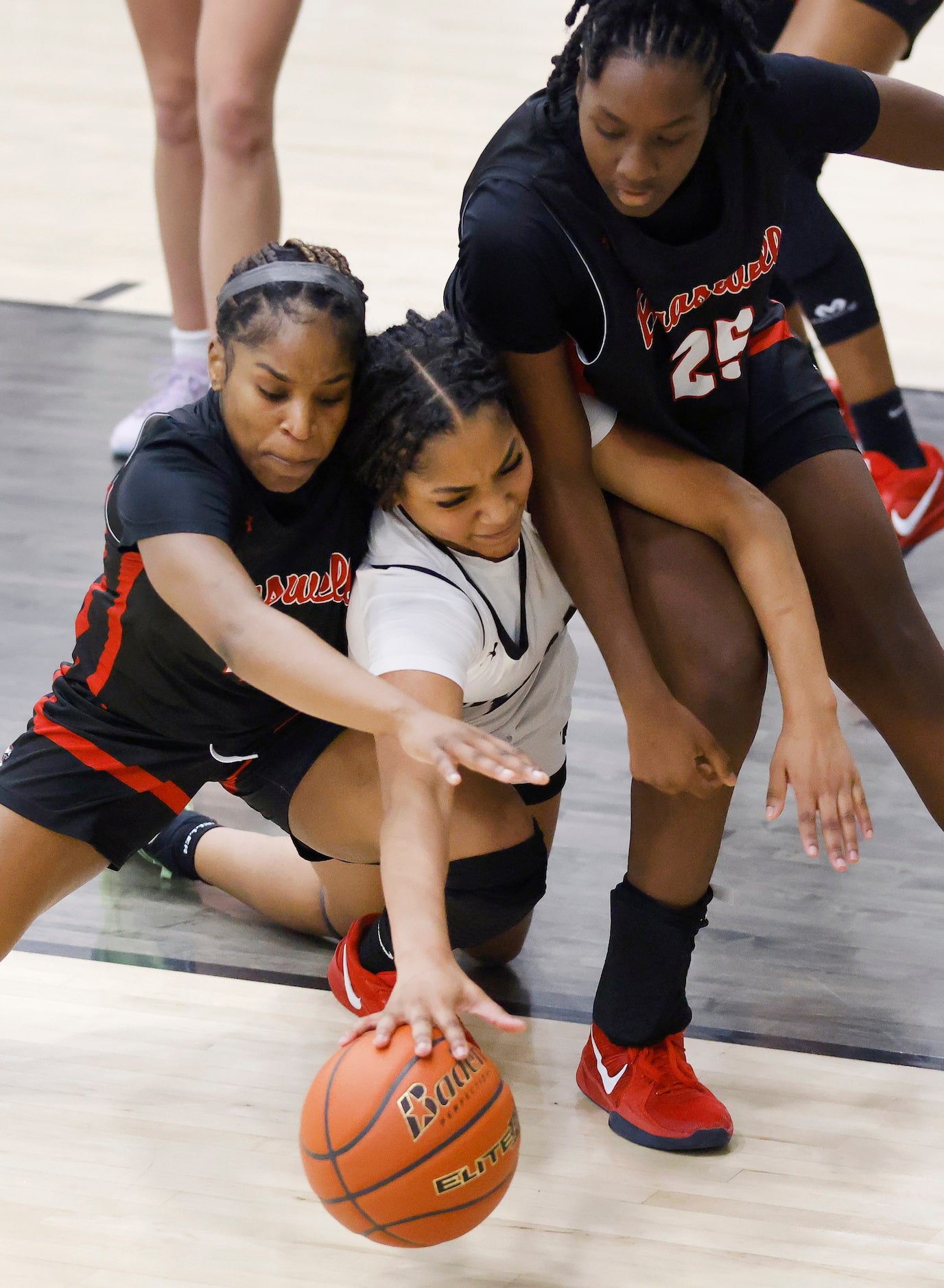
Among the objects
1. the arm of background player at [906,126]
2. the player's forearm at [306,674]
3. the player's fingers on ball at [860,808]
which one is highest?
the arm of background player at [906,126]

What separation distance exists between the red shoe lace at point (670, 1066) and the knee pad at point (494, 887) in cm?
23

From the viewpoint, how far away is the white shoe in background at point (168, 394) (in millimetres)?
3213

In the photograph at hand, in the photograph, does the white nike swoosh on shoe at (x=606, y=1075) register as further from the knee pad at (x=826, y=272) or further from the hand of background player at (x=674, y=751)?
the knee pad at (x=826, y=272)

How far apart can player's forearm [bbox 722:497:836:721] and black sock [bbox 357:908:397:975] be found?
0.53m

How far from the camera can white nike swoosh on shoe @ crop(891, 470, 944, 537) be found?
3061 millimetres

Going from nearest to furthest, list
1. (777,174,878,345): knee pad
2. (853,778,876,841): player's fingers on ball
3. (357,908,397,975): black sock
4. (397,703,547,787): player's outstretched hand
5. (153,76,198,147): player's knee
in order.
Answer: (397,703,547,787): player's outstretched hand
(853,778,876,841): player's fingers on ball
(357,908,397,975): black sock
(777,174,878,345): knee pad
(153,76,198,147): player's knee

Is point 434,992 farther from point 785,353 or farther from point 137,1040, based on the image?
point 785,353

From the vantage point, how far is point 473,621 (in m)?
1.62

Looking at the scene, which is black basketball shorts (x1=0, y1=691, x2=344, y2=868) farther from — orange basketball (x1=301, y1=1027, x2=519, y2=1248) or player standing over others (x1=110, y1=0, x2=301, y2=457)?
player standing over others (x1=110, y1=0, x2=301, y2=457)

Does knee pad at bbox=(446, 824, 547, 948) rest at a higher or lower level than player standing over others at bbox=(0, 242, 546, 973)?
lower

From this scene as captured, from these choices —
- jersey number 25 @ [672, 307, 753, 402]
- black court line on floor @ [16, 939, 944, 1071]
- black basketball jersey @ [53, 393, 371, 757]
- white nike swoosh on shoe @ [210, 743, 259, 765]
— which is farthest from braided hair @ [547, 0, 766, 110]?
black court line on floor @ [16, 939, 944, 1071]

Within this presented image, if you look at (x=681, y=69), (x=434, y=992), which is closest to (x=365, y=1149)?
(x=434, y=992)

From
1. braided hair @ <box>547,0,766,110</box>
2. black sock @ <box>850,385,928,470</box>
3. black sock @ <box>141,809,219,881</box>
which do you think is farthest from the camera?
black sock @ <box>850,385,928,470</box>

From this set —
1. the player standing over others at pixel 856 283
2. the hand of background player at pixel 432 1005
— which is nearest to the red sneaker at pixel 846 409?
the player standing over others at pixel 856 283
